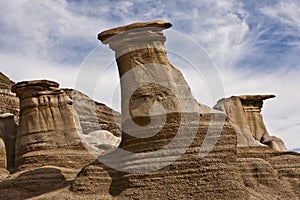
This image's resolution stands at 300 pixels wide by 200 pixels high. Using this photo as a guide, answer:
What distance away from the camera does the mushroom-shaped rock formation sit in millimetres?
34125

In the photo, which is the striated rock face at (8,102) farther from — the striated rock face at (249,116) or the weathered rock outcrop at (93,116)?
the striated rock face at (249,116)

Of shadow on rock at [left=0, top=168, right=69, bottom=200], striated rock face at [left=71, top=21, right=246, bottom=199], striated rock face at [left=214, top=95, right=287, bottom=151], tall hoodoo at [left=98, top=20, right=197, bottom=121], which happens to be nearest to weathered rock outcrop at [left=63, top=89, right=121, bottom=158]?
striated rock face at [left=214, top=95, right=287, bottom=151]

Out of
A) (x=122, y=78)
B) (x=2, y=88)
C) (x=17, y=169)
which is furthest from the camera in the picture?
(x=2, y=88)

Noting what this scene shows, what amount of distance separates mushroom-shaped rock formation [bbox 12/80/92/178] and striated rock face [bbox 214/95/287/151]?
991cm

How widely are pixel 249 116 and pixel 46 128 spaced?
1678 cm

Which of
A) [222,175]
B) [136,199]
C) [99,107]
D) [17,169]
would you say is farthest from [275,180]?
[99,107]

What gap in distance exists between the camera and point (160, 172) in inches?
893

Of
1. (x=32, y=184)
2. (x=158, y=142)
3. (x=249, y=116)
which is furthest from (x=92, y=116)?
(x=158, y=142)

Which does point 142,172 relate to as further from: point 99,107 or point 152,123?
point 99,107

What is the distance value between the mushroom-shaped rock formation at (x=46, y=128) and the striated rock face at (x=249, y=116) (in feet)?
32.5

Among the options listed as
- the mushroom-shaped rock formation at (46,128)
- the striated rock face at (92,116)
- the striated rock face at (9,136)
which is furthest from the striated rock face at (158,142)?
the striated rock face at (92,116)

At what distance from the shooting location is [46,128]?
1426 inches

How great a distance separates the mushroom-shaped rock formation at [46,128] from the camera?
112 feet

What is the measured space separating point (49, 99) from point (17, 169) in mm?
5070
